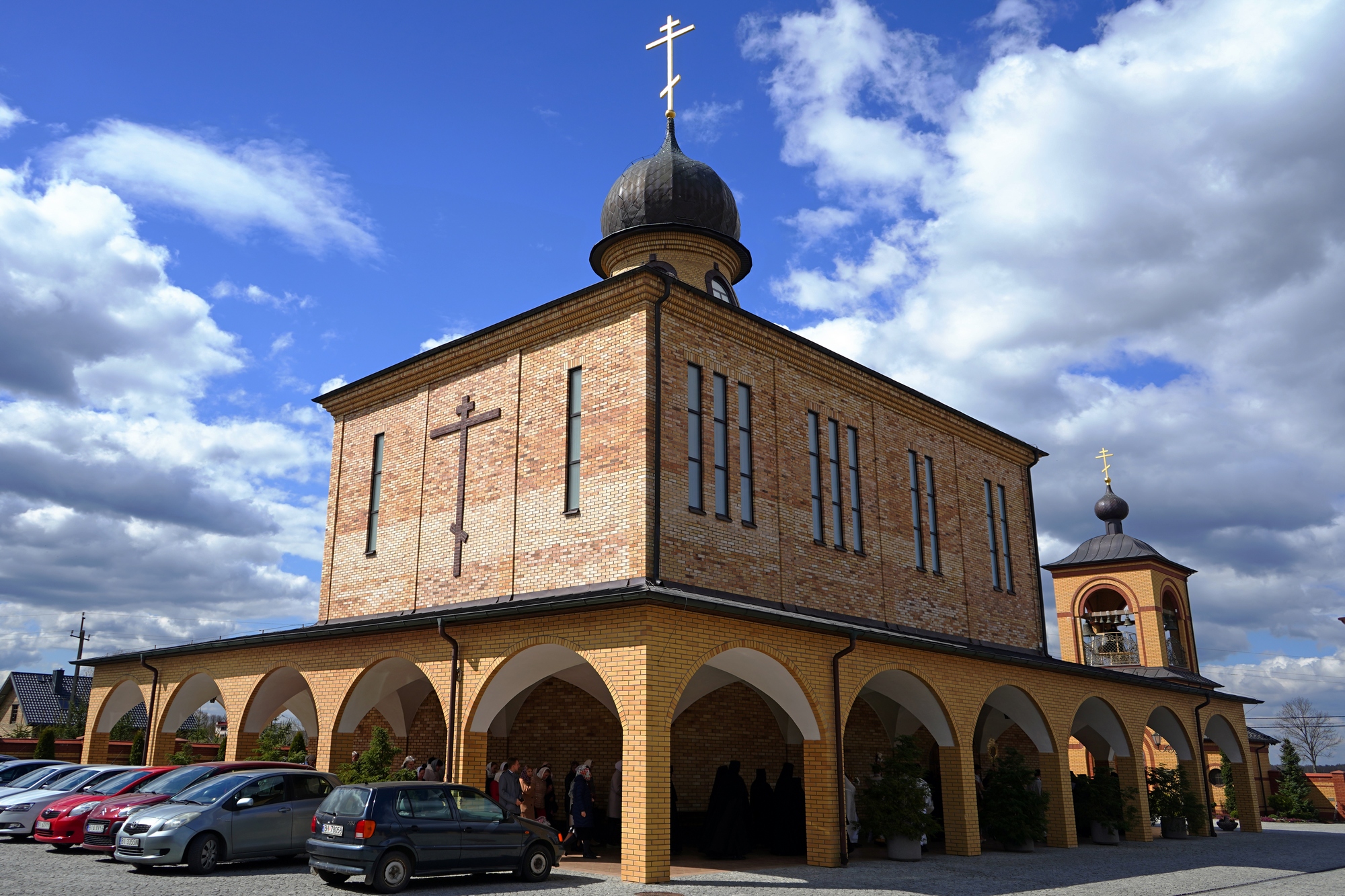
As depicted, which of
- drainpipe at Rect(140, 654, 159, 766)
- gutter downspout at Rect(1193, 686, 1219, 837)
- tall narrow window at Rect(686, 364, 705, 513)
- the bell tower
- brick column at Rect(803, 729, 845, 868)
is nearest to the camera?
brick column at Rect(803, 729, 845, 868)

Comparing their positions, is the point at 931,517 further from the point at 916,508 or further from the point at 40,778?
the point at 40,778

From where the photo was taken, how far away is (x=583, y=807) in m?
14.9

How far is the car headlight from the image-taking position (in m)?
11.9

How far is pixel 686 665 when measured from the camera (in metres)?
13.3

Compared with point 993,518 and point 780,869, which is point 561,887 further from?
point 993,518

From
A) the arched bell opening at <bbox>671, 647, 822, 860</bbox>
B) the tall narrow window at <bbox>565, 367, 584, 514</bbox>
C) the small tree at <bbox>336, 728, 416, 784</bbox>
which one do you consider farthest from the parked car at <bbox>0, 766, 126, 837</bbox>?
the arched bell opening at <bbox>671, 647, 822, 860</bbox>

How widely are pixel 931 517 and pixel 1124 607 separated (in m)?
16.9

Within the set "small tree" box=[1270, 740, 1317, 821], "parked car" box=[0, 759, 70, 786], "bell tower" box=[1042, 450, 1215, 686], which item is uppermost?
"bell tower" box=[1042, 450, 1215, 686]

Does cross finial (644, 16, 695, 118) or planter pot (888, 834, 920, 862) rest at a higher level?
cross finial (644, 16, 695, 118)

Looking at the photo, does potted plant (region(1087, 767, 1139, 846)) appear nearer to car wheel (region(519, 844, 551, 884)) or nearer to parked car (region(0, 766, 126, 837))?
car wheel (region(519, 844, 551, 884))

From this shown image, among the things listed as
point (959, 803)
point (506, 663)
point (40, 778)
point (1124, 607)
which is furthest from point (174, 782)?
point (1124, 607)

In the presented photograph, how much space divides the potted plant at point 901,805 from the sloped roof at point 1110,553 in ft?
71.7

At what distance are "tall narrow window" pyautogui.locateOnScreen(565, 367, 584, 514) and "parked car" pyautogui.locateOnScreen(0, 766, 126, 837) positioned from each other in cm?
823

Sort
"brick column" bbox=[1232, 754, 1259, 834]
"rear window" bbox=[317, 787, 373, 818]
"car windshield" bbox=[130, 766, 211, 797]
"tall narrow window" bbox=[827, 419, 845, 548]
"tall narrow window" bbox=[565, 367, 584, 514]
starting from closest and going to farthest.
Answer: "rear window" bbox=[317, 787, 373, 818]
"car windshield" bbox=[130, 766, 211, 797]
"tall narrow window" bbox=[565, 367, 584, 514]
"tall narrow window" bbox=[827, 419, 845, 548]
"brick column" bbox=[1232, 754, 1259, 834]
